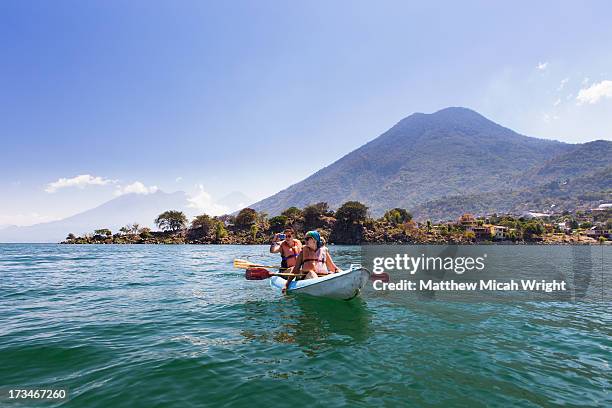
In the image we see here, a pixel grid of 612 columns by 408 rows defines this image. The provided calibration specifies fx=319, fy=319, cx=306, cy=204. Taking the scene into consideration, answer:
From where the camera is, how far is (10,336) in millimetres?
8734

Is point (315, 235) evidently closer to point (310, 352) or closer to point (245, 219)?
point (310, 352)

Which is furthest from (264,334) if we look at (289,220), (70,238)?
(70,238)

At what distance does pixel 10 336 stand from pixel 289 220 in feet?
405

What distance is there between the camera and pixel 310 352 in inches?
309

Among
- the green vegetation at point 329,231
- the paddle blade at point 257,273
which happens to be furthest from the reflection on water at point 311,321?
the green vegetation at point 329,231

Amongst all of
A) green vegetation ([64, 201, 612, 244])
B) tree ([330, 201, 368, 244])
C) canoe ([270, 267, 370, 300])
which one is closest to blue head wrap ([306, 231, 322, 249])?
canoe ([270, 267, 370, 300])

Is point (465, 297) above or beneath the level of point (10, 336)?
beneath

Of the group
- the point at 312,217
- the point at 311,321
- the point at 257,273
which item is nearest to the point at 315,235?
the point at 311,321

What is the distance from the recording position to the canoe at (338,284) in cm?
1195

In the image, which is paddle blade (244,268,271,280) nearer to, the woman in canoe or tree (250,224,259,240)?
the woman in canoe

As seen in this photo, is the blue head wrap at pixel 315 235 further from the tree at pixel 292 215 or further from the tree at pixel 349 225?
the tree at pixel 292 215

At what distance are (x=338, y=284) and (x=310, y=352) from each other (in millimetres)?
4562

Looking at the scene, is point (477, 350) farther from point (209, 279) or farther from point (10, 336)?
point (209, 279)

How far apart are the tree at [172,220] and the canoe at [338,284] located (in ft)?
438
